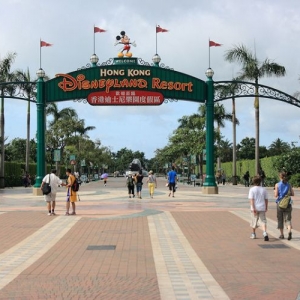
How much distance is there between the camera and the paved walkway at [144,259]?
7.77 metres

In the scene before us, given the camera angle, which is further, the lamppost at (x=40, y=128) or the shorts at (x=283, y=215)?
the lamppost at (x=40, y=128)

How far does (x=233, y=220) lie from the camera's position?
17.7m

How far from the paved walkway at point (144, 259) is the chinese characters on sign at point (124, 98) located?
14.7 meters

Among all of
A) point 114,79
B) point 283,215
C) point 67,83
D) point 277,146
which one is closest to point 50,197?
point 283,215

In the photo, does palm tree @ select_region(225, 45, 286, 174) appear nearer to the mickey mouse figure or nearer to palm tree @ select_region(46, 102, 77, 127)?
the mickey mouse figure

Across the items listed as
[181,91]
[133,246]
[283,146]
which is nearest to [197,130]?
[181,91]

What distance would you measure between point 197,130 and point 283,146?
51242 mm

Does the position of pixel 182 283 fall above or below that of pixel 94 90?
below

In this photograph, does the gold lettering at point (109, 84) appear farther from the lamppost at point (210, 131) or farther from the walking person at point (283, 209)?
the walking person at point (283, 209)

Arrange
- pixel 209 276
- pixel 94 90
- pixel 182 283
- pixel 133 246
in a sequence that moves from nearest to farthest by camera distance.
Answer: pixel 182 283 < pixel 209 276 < pixel 133 246 < pixel 94 90

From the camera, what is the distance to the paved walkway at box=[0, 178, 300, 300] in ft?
25.5

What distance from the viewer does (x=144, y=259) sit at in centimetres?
1052

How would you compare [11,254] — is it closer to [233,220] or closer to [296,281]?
[296,281]

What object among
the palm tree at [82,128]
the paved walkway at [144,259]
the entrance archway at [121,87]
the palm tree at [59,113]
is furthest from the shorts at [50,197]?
the palm tree at [82,128]
